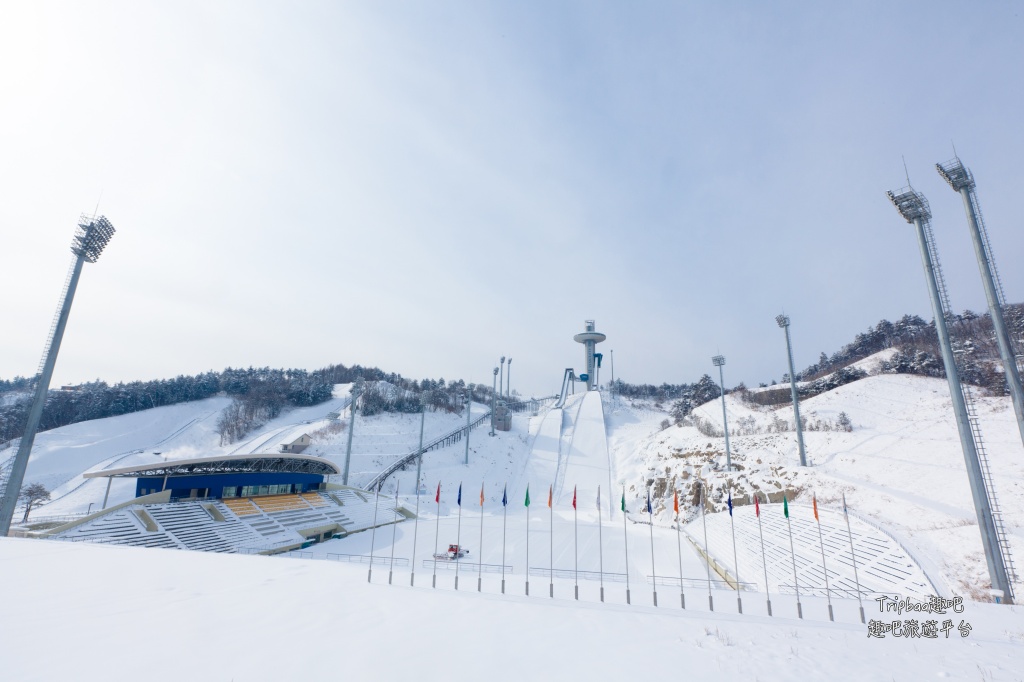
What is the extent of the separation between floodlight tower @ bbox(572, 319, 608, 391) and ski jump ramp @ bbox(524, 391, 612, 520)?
50.4ft

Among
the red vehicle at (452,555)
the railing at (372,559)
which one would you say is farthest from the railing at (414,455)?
the red vehicle at (452,555)

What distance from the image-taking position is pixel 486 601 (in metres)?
13.5

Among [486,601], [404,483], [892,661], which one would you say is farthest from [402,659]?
[404,483]

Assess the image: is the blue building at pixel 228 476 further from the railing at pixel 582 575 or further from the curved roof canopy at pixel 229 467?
the railing at pixel 582 575

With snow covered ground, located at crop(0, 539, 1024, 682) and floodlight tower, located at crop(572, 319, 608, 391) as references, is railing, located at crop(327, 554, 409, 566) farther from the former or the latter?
floodlight tower, located at crop(572, 319, 608, 391)

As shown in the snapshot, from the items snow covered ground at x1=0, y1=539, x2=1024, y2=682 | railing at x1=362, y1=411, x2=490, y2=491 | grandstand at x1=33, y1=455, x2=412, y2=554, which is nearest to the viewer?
snow covered ground at x1=0, y1=539, x2=1024, y2=682

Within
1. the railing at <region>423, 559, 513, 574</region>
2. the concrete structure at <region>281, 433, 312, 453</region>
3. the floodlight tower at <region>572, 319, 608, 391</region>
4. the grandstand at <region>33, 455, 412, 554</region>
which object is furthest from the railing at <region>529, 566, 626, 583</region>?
the floodlight tower at <region>572, 319, 608, 391</region>

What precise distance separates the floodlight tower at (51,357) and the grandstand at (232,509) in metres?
2.81

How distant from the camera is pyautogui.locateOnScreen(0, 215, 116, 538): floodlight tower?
2388cm

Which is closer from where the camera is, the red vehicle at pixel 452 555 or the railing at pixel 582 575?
the railing at pixel 582 575

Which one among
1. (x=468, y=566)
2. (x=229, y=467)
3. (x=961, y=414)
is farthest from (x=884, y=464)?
(x=229, y=467)

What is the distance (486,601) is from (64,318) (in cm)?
3371

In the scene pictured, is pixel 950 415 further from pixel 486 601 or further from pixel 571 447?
pixel 486 601

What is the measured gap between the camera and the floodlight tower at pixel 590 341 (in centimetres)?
8932
